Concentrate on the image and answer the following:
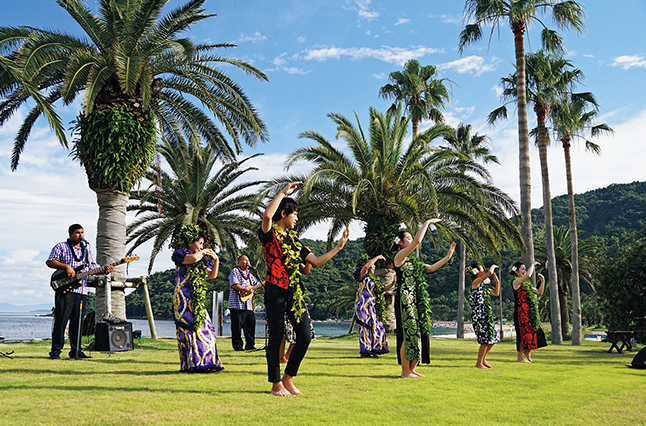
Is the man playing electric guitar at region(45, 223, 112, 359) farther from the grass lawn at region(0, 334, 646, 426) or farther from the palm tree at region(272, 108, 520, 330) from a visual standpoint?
the palm tree at region(272, 108, 520, 330)

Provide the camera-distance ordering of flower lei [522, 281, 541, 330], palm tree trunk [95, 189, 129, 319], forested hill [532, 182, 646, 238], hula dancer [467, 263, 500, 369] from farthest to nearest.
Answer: forested hill [532, 182, 646, 238] → palm tree trunk [95, 189, 129, 319] → flower lei [522, 281, 541, 330] → hula dancer [467, 263, 500, 369]

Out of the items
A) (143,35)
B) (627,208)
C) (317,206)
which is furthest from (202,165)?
(627,208)

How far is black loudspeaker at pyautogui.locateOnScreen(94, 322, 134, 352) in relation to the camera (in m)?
9.11

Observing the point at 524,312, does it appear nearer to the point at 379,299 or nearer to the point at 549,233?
the point at 379,299

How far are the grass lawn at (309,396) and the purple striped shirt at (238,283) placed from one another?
310 cm

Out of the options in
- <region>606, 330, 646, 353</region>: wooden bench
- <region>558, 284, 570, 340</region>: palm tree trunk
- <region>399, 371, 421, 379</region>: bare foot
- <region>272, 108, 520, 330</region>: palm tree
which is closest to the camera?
<region>399, 371, 421, 379</region>: bare foot

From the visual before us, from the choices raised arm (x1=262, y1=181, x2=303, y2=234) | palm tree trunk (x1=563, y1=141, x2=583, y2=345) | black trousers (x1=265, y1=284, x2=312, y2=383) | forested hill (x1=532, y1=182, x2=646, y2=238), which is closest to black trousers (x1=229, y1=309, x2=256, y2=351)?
black trousers (x1=265, y1=284, x2=312, y2=383)

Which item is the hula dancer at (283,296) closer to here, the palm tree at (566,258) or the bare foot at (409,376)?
the bare foot at (409,376)

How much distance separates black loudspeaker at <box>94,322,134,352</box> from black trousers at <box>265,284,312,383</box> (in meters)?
5.22

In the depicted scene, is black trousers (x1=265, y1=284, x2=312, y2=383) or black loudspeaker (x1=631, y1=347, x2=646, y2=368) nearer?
black trousers (x1=265, y1=284, x2=312, y2=383)

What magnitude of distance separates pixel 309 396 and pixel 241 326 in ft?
22.6

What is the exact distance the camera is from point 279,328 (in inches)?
207

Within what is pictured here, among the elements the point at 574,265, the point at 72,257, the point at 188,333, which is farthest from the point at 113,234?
the point at 574,265

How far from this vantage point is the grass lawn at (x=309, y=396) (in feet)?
13.5
